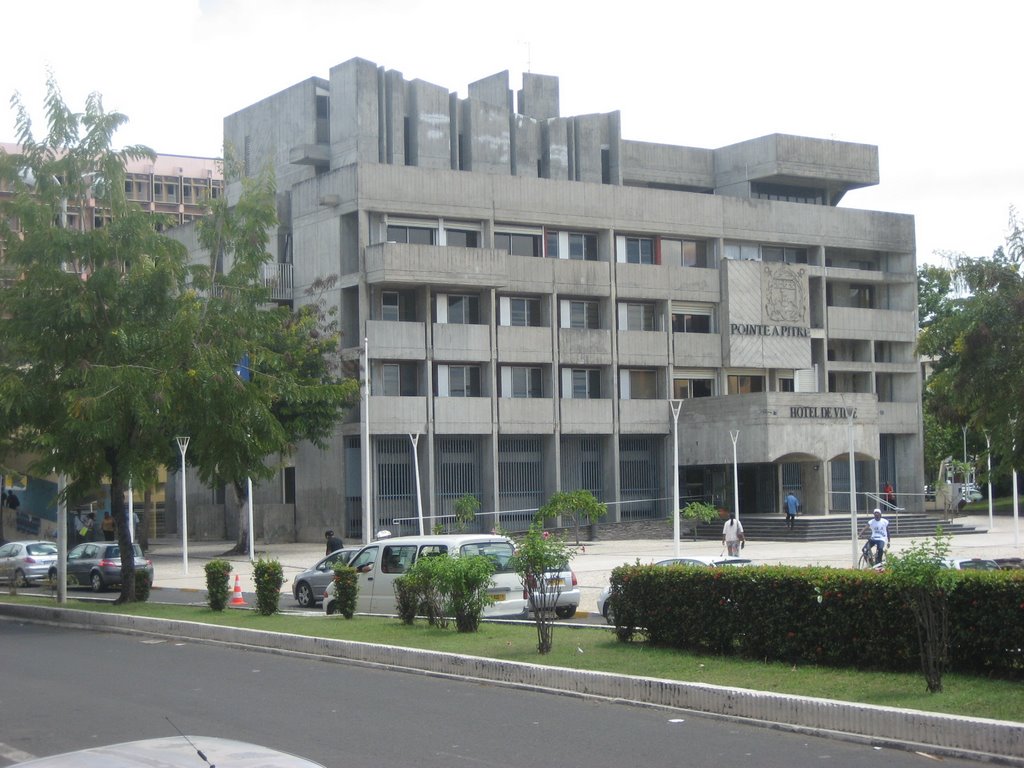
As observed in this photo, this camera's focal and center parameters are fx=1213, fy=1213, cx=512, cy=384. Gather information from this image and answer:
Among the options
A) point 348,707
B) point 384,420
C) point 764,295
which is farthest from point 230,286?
point 764,295

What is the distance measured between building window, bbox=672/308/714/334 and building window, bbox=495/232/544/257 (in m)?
7.41

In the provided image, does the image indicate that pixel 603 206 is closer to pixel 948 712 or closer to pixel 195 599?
pixel 195 599

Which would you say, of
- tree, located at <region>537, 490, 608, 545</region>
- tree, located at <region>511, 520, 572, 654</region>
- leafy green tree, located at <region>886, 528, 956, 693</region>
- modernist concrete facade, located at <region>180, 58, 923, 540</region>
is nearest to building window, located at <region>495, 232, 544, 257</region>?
modernist concrete facade, located at <region>180, 58, 923, 540</region>

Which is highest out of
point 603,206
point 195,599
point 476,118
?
point 476,118

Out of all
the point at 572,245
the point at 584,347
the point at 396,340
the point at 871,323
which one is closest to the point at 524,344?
the point at 584,347

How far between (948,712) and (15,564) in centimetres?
3039

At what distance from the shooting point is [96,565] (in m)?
32.7

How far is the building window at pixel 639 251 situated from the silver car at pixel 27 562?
2964 centimetres

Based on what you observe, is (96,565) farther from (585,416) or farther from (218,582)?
(585,416)

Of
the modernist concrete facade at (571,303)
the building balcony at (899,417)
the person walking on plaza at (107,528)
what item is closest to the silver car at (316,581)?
the modernist concrete facade at (571,303)

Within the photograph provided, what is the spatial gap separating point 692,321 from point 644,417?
5.21 meters

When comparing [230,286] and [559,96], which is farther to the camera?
[559,96]

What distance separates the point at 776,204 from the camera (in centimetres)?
5847

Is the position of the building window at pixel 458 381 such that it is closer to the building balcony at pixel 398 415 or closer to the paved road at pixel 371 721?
the building balcony at pixel 398 415
